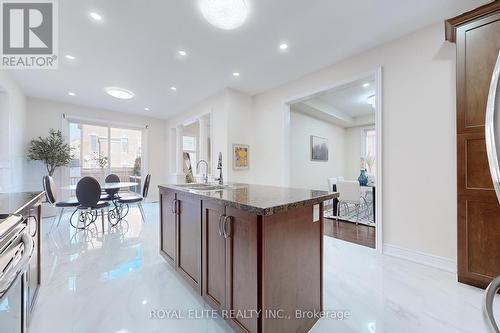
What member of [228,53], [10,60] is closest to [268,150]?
[228,53]

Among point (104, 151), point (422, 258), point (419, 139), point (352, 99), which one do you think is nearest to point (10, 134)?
point (104, 151)

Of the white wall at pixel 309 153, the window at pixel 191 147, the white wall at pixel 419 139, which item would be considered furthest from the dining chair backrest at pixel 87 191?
the white wall at pixel 419 139

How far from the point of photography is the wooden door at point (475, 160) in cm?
175

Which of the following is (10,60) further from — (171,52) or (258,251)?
(258,251)

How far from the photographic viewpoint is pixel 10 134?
349cm

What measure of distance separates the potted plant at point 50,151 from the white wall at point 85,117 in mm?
244

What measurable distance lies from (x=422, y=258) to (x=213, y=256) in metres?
2.42

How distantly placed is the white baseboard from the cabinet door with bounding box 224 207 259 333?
2.21 m

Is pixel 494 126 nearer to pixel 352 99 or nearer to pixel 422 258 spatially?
pixel 422 258

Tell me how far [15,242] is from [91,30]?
99.0 inches

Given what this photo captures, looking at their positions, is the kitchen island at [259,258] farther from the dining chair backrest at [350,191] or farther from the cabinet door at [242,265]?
the dining chair backrest at [350,191]

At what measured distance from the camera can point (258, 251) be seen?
1.08 m

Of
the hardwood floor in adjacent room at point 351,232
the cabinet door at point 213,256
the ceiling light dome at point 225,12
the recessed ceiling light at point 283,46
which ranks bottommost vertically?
the hardwood floor in adjacent room at point 351,232

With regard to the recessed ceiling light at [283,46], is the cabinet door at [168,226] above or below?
below
